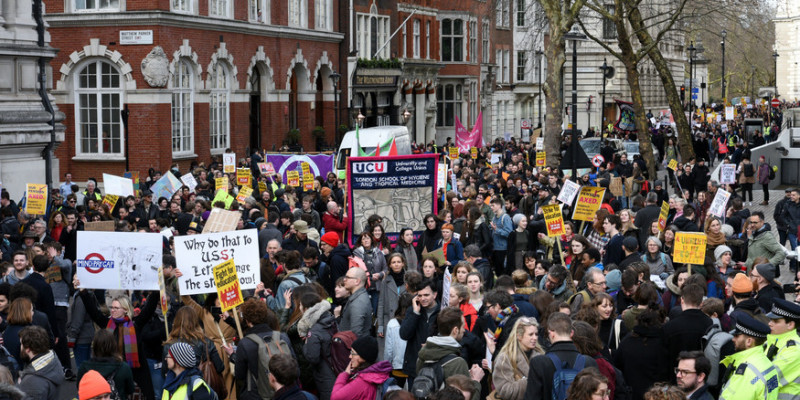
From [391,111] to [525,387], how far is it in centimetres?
4726

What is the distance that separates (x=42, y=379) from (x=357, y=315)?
10.4 ft

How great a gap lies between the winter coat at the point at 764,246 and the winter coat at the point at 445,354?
7557 millimetres

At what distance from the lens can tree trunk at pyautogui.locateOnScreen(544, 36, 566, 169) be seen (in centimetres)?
3447

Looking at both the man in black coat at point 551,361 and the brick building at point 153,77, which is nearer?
the man in black coat at point 551,361

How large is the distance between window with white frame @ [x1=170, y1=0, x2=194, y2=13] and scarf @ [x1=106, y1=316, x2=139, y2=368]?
2526 cm

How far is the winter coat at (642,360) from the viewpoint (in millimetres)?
9352

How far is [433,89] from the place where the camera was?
193 feet

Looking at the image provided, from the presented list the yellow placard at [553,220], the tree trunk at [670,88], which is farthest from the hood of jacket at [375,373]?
the tree trunk at [670,88]

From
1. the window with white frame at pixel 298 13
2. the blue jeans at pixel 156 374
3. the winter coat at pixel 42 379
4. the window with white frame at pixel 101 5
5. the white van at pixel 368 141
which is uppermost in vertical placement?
the window with white frame at pixel 298 13

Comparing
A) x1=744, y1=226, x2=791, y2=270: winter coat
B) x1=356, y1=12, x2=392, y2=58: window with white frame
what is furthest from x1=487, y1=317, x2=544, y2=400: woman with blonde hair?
x1=356, y1=12, x2=392, y2=58: window with white frame

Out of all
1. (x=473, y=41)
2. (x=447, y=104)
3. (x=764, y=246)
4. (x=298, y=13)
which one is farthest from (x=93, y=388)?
(x=473, y=41)

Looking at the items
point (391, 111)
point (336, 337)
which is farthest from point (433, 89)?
point (336, 337)

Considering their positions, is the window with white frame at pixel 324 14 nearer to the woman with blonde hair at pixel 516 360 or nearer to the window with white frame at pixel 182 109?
the window with white frame at pixel 182 109

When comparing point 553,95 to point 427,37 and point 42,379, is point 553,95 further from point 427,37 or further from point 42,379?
point 42,379
